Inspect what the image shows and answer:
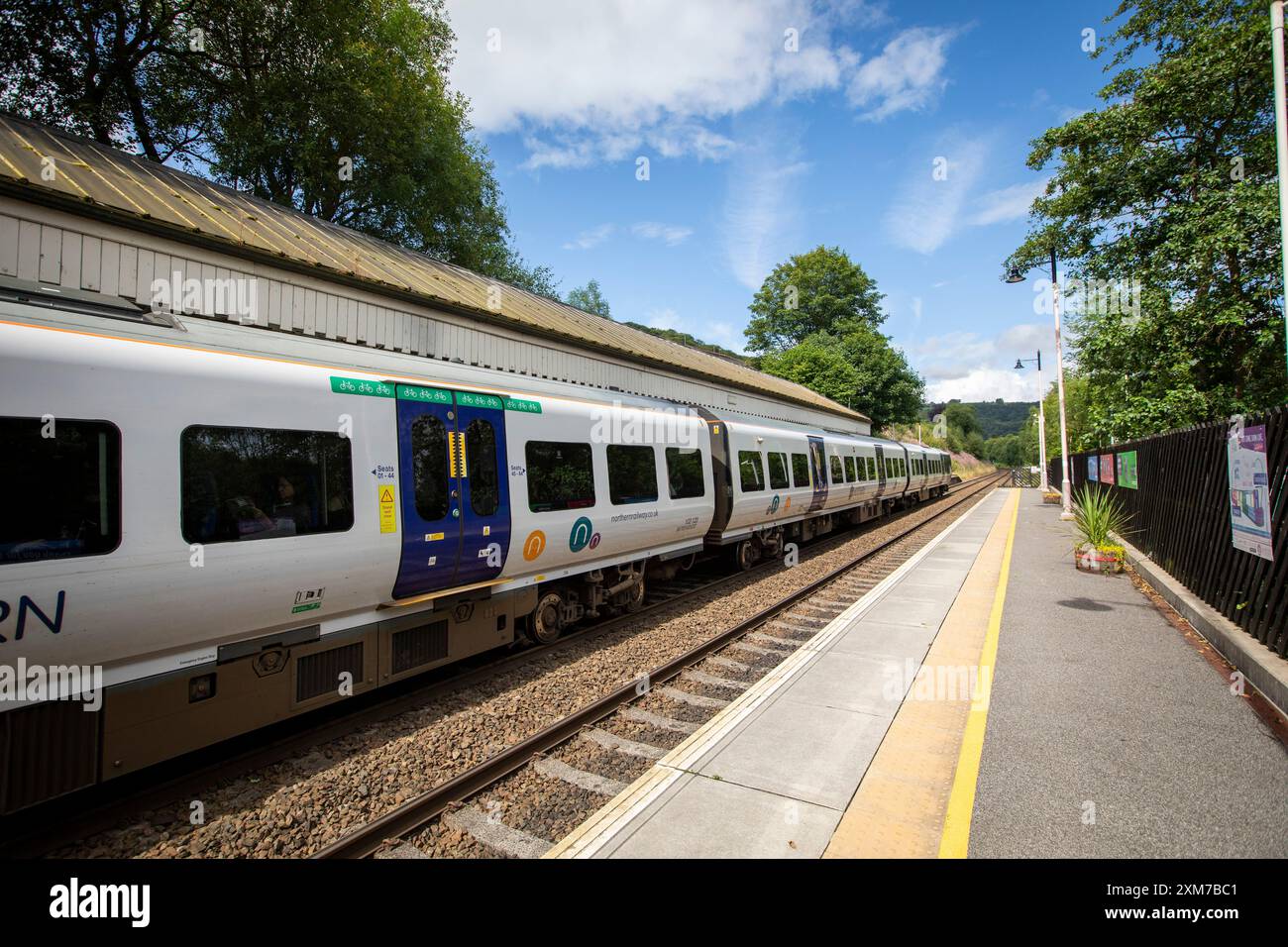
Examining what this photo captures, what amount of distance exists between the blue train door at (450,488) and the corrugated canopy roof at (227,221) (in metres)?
4.31

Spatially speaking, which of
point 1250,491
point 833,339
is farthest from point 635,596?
point 833,339

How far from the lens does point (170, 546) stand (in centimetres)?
359

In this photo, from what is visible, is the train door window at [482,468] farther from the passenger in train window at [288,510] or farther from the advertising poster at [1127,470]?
the advertising poster at [1127,470]

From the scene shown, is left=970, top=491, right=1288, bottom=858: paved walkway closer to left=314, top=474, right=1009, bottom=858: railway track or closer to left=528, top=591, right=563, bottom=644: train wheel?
left=314, top=474, right=1009, bottom=858: railway track

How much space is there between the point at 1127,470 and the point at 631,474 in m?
11.4

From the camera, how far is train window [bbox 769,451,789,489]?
12079mm

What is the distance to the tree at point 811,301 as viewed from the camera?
55094 millimetres

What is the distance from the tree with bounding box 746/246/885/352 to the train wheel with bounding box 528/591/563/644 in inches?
2049

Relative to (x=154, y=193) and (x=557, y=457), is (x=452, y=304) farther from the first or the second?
(x=557, y=457)

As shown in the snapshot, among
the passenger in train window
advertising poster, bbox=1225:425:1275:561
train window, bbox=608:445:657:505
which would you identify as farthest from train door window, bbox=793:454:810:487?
the passenger in train window

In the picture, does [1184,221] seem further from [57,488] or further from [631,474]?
[57,488]

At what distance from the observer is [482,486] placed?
5.73 metres
